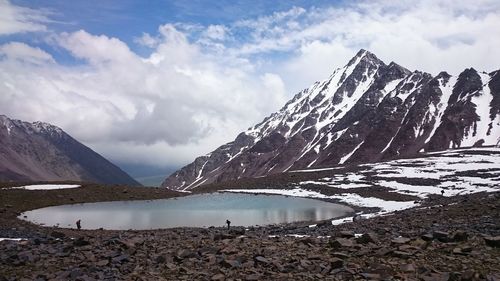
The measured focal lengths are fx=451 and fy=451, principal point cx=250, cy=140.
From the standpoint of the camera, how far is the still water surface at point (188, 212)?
163ft

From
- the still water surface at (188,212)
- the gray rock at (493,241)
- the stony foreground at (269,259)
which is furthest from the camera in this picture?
the still water surface at (188,212)

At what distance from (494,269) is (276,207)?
49.3 m

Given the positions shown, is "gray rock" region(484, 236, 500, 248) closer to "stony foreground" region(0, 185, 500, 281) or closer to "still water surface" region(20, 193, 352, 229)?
"stony foreground" region(0, 185, 500, 281)

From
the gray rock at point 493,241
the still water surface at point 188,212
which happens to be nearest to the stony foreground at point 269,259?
the gray rock at point 493,241

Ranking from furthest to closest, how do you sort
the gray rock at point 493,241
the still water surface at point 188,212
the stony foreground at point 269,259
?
the still water surface at point 188,212 → the gray rock at point 493,241 → the stony foreground at point 269,259

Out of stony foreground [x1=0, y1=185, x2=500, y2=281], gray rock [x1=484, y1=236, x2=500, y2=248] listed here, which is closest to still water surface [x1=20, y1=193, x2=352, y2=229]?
stony foreground [x1=0, y1=185, x2=500, y2=281]

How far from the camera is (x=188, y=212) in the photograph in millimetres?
60750

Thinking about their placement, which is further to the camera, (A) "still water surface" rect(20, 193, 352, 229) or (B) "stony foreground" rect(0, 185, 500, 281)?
(A) "still water surface" rect(20, 193, 352, 229)

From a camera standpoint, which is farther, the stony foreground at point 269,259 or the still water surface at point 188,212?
the still water surface at point 188,212

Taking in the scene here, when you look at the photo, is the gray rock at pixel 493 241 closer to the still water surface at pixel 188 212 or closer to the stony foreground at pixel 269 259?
the stony foreground at pixel 269 259

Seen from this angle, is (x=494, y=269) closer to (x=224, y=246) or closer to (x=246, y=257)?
(x=246, y=257)

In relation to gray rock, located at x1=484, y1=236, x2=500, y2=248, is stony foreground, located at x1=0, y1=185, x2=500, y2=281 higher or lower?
lower

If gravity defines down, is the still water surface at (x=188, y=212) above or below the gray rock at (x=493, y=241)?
below

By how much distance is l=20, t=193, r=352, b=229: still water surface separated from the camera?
4956 centimetres
